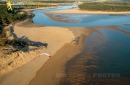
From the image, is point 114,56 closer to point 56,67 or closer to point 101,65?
point 101,65

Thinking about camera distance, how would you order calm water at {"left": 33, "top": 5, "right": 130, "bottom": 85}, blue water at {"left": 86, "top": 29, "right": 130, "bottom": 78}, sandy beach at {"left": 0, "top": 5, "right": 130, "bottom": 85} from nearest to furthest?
calm water at {"left": 33, "top": 5, "right": 130, "bottom": 85} < sandy beach at {"left": 0, "top": 5, "right": 130, "bottom": 85} < blue water at {"left": 86, "top": 29, "right": 130, "bottom": 78}

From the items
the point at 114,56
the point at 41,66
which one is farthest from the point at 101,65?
the point at 41,66

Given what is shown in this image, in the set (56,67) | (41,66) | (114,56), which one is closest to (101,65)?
(114,56)

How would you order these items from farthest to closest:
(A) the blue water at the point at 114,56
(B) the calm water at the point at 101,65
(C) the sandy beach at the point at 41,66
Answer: (A) the blue water at the point at 114,56 < (C) the sandy beach at the point at 41,66 < (B) the calm water at the point at 101,65

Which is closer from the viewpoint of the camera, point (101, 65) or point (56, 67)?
point (56, 67)

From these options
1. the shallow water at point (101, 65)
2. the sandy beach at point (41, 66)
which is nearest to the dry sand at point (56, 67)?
the sandy beach at point (41, 66)

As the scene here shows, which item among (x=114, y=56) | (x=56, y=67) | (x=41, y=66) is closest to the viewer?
(x=56, y=67)

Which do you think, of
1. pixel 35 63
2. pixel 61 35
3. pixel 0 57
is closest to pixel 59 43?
pixel 61 35

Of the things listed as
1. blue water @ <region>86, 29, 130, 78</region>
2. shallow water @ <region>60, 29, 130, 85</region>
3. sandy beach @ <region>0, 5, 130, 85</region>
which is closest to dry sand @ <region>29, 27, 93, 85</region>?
sandy beach @ <region>0, 5, 130, 85</region>

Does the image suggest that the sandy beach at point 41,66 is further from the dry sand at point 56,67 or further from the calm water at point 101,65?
the calm water at point 101,65

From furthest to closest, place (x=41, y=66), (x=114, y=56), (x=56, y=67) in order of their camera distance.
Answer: (x=114, y=56) → (x=41, y=66) → (x=56, y=67)

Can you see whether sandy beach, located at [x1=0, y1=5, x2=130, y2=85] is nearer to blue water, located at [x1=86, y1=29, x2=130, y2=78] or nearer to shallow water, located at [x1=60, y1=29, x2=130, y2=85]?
shallow water, located at [x1=60, y1=29, x2=130, y2=85]
